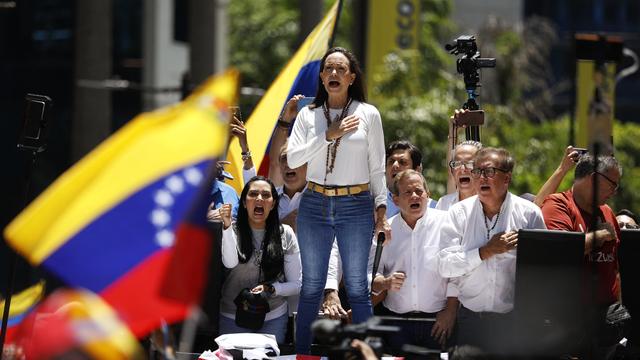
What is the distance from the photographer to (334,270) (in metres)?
8.45

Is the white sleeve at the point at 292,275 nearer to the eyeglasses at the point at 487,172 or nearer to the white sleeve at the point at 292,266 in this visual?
the white sleeve at the point at 292,266

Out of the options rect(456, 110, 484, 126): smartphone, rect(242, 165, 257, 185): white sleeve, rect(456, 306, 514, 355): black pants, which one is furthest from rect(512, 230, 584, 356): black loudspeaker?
rect(242, 165, 257, 185): white sleeve

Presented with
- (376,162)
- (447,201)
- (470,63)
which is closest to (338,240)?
(376,162)

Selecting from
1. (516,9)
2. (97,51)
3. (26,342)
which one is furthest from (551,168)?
(516,9)

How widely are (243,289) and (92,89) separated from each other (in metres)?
10.7

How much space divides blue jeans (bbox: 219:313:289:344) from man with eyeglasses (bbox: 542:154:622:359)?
6.42 ft

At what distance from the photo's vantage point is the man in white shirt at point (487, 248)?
751 cm

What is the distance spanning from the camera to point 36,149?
7719 mm

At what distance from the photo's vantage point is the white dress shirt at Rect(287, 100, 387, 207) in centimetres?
785

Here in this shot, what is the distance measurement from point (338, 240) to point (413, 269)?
58 centimetres

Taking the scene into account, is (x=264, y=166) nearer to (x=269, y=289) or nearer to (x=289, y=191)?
(x=289, y=191)

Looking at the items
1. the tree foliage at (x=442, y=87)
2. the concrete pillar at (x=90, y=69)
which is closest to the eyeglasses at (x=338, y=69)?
the tree foliage at (x=442, y=87)

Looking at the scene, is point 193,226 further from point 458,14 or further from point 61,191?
point 458,14

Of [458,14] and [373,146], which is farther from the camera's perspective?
[458,14]
